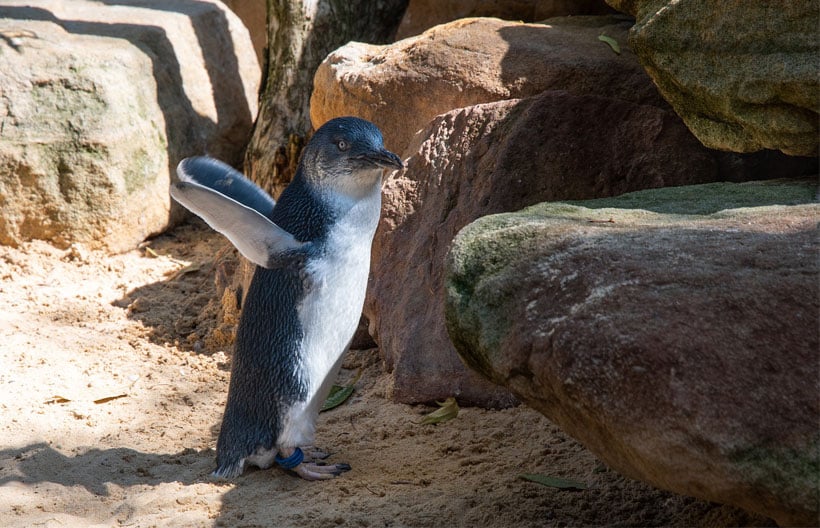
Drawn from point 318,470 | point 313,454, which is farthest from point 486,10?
point 318,470

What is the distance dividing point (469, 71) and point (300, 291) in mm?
1648

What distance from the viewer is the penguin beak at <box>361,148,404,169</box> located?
3354 mm

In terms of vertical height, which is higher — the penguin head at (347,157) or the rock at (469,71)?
the rock at (469,71)

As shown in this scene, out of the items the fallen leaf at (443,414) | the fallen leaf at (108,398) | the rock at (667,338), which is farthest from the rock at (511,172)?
the fallen leaf at (108,398)

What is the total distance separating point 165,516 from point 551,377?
1577 mm

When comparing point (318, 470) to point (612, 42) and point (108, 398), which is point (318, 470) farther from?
point (612, 42)

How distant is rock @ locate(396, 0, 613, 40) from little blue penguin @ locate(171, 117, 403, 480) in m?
2.49

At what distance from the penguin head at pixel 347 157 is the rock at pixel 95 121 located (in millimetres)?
2721

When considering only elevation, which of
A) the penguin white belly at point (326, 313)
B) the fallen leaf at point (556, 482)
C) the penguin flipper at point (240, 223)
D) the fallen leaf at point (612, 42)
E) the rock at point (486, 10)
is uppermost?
the rock at point (486, 10)

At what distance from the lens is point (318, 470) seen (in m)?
3.46

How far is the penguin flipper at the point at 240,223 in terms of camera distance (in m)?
3.20

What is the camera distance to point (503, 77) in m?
4.42

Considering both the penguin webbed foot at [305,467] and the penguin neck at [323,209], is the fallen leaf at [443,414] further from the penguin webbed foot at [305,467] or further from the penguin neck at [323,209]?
the penguin neck at [323,209]

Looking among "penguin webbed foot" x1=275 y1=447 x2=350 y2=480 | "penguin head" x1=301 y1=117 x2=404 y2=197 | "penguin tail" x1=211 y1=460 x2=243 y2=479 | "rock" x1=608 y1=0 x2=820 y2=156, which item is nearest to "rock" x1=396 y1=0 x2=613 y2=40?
"rock" x1=608 y1=0 x2=820 y2=156
